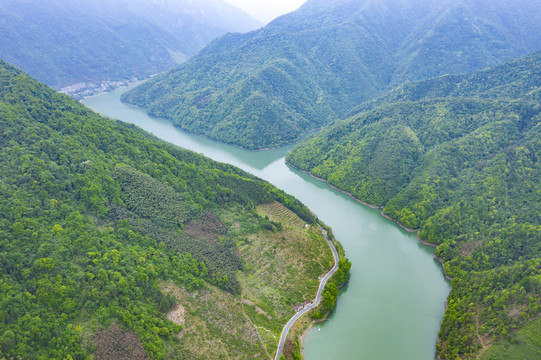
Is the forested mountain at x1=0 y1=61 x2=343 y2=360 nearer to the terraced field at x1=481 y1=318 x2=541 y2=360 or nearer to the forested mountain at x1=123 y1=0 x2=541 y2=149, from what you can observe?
the terraced field at x1=481 y1=318 x2=541 y2=360

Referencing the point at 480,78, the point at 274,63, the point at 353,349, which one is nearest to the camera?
the point at 353,349

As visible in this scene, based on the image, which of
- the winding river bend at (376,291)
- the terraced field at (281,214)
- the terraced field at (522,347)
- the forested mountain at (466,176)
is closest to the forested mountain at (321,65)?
the forested mountain at (466,176)

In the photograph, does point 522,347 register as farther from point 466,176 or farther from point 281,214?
point 466,176

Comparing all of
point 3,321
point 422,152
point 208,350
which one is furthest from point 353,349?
point 422,152

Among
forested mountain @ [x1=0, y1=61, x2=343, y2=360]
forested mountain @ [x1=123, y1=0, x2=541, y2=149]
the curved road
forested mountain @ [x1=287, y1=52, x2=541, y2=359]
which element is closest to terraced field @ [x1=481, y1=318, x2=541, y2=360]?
forested mountain @ [x1=287, y1=52, x2=541, y2=359]

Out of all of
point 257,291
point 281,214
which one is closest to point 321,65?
point 281,214

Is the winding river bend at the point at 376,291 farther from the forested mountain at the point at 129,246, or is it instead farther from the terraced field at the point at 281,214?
the terraced field at the point at 281,214

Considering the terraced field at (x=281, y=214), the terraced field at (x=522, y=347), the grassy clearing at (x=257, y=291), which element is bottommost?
the grassy clearing at (x=257, y=291)

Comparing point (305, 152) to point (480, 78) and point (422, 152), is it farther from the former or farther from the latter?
point (480, 78)
